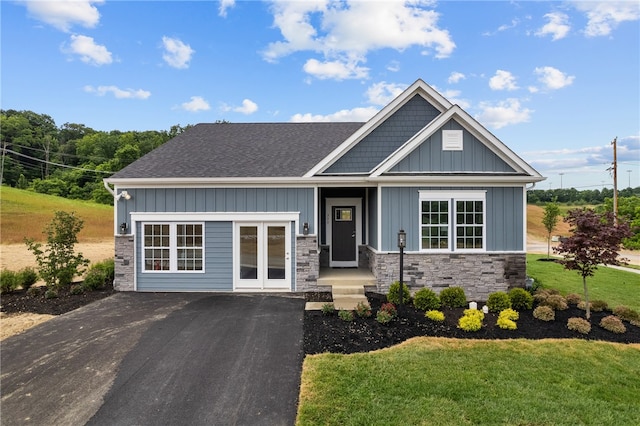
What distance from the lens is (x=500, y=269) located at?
9000mm

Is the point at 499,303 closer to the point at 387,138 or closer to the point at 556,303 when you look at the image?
the point at 556,303

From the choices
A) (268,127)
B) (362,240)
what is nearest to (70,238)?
(268,127)


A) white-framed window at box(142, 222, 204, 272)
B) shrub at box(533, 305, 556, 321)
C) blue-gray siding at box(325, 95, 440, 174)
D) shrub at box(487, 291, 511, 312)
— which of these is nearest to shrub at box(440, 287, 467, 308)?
shrub at box(487, 291, 511, 312)

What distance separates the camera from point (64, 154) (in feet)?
167

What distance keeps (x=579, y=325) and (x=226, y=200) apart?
883 cm

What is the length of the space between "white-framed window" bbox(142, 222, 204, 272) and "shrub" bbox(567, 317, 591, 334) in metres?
9.04

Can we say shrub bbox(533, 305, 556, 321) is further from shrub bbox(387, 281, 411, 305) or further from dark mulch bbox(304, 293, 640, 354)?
shrub bbox(387, 281, 411, 305)

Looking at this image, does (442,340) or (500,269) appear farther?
(500,269)

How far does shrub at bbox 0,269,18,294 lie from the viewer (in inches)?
356

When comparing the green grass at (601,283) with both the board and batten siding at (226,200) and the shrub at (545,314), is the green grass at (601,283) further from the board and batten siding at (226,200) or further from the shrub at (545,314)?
the board and batten siding at (226,200)

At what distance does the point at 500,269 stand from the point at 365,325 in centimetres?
474

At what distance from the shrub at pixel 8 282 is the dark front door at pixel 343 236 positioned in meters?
9.40

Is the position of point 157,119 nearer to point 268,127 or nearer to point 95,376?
point 268,127

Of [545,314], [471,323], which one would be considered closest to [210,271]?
[471,323]
